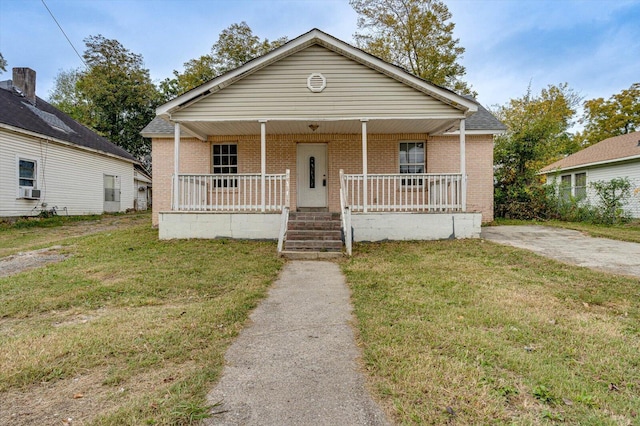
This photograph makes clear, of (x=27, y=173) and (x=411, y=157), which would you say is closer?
(x=411, y=157)

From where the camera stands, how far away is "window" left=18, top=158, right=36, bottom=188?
45.9 feet

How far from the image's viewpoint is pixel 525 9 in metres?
17.7

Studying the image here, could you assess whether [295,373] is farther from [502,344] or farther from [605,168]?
[605,168]

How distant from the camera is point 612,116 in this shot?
28.2 metres

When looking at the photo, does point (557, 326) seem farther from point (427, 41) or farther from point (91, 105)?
point (91, 105)

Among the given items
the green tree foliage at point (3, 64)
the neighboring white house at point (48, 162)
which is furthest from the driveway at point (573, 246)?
the green tree foliage at point (3, 64)

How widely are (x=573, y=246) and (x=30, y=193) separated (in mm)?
19874

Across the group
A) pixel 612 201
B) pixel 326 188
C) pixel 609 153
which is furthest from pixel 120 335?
pixel 609 153

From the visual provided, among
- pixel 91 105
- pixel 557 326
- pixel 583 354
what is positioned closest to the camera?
pixel 583 354

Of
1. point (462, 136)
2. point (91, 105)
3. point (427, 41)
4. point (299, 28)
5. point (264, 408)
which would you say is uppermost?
point (299, 28)

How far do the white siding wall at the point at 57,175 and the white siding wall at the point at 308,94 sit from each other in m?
9.99

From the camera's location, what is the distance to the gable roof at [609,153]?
1509 cm

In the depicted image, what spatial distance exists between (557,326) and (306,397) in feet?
8.95

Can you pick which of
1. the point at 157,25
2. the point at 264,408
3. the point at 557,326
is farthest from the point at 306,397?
the point at 157,25
